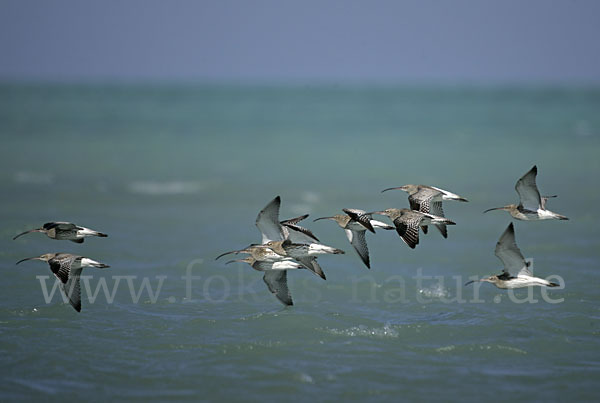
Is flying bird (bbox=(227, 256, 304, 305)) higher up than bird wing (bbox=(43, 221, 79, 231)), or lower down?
lower down

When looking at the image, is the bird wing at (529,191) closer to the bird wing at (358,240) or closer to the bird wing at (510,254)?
the bird wing at (510,254)

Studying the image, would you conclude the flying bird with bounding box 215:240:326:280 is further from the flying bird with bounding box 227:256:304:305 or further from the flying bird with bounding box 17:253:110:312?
the flying bird with bounding box 17:253:110:312

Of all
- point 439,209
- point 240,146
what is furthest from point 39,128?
point 439,209

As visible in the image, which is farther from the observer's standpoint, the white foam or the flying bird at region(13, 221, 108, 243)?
the white foam

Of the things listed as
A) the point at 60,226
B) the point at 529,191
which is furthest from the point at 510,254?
the point at 60,226

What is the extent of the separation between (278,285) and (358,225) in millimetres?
1666

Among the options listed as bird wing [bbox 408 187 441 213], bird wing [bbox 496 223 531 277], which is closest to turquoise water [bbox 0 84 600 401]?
bird wing [bbox 496 223 531 277]

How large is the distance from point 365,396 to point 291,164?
81.3 ft

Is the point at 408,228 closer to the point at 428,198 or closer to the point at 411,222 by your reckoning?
the point at 411,222

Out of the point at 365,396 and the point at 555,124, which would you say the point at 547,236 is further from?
the point at 555,124

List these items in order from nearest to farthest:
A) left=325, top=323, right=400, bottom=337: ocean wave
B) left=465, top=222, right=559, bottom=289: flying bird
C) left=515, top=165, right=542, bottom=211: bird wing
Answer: left=465, top=222, right=559, bottom=289: flying bird, left=325, top=323, right=400, bottom=337: ocean wave, left=515, top=165, right=542, bottom=211: bird wing

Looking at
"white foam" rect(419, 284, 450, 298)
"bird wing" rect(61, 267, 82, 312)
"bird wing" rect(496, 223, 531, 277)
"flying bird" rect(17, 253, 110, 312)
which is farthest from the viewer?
"white foam" rect(419, 284, 450, 298)

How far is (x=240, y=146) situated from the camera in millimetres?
41719

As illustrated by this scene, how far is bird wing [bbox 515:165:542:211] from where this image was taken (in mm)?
12836
